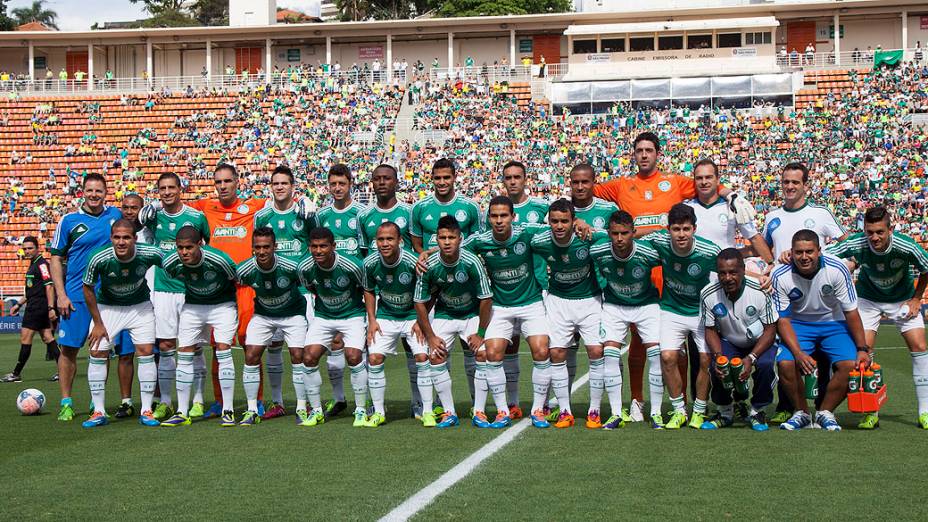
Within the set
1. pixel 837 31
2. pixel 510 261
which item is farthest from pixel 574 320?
pixel 837 31

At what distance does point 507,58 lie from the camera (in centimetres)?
5041

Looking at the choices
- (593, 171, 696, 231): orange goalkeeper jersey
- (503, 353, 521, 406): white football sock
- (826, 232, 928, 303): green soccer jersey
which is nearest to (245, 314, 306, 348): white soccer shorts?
(503, 353, 521, 406): white football sock

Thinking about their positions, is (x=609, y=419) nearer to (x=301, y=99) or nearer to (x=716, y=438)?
(x=716, y=438)

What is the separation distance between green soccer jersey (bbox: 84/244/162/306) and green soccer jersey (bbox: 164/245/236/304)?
208 mm

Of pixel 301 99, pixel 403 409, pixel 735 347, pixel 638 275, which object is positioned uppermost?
pixel 301 99

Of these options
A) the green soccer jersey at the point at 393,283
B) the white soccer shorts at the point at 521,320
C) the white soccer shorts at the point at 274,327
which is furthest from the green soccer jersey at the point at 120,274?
the white soccer shorts at the point at 521,320

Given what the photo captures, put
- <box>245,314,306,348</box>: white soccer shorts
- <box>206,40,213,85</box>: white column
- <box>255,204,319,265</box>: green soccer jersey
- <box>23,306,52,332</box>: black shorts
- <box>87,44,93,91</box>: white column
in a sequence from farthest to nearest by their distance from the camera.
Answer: <box>206,40,213,85</box>: white column < <box>87,44,93,91</box>: white column < <box>23,306,52,332</box>: black shorts < <box>255,204,319,265</box>: green soccer jersey < <box>245,314,306,348</box>: white soccer shorts

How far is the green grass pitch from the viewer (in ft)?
19.9

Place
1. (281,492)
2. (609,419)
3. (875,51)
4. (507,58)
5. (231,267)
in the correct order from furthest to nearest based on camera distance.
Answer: (507,58) < (875,51) < (231,267) < (609,419) < (281,492)

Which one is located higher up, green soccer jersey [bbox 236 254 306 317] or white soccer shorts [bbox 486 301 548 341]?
green soccer jersey [bbox 236 254 306 317]

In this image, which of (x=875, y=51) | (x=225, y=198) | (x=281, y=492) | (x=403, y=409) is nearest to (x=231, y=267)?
(x=225, y=198)

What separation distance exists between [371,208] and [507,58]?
4073 centimetres

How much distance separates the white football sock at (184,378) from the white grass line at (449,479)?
309 cm

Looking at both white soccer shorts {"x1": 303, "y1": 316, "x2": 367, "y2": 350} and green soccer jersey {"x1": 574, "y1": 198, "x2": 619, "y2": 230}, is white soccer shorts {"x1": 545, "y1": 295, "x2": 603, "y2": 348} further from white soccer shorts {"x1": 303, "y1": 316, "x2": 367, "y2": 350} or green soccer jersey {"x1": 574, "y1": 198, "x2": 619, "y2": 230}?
white soccer shorts {"x1": 303, "y1": 316, "x2": 367, "y2": 350}
